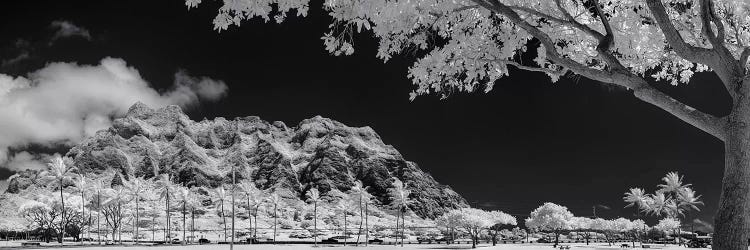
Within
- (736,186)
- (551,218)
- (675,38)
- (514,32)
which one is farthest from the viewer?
(551,218)

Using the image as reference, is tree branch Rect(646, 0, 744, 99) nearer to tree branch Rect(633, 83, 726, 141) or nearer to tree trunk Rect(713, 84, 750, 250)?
tree trunk Rect(713, 84, 750, 250)

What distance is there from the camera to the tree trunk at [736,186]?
7008 mm

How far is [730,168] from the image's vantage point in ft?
23.5

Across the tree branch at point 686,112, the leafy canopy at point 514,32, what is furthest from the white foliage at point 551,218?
the tree branch at point 686,112

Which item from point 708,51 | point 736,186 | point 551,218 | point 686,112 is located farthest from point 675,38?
point 551,218

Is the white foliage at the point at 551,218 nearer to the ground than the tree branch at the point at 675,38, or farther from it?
nearer to the ground

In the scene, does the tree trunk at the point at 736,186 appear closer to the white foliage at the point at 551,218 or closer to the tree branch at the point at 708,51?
the tree branch at the point at 708,51

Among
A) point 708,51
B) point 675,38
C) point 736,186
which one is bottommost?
point 736,186

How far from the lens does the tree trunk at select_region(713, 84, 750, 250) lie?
7008mm

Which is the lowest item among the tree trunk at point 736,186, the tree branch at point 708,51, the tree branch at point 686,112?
the tree trunk at point 736,186

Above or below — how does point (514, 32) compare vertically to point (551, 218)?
above

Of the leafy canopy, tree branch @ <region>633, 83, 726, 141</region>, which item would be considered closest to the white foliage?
the leafy canopy

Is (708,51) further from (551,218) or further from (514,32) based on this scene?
(551,218)

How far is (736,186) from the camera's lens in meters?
7.07
